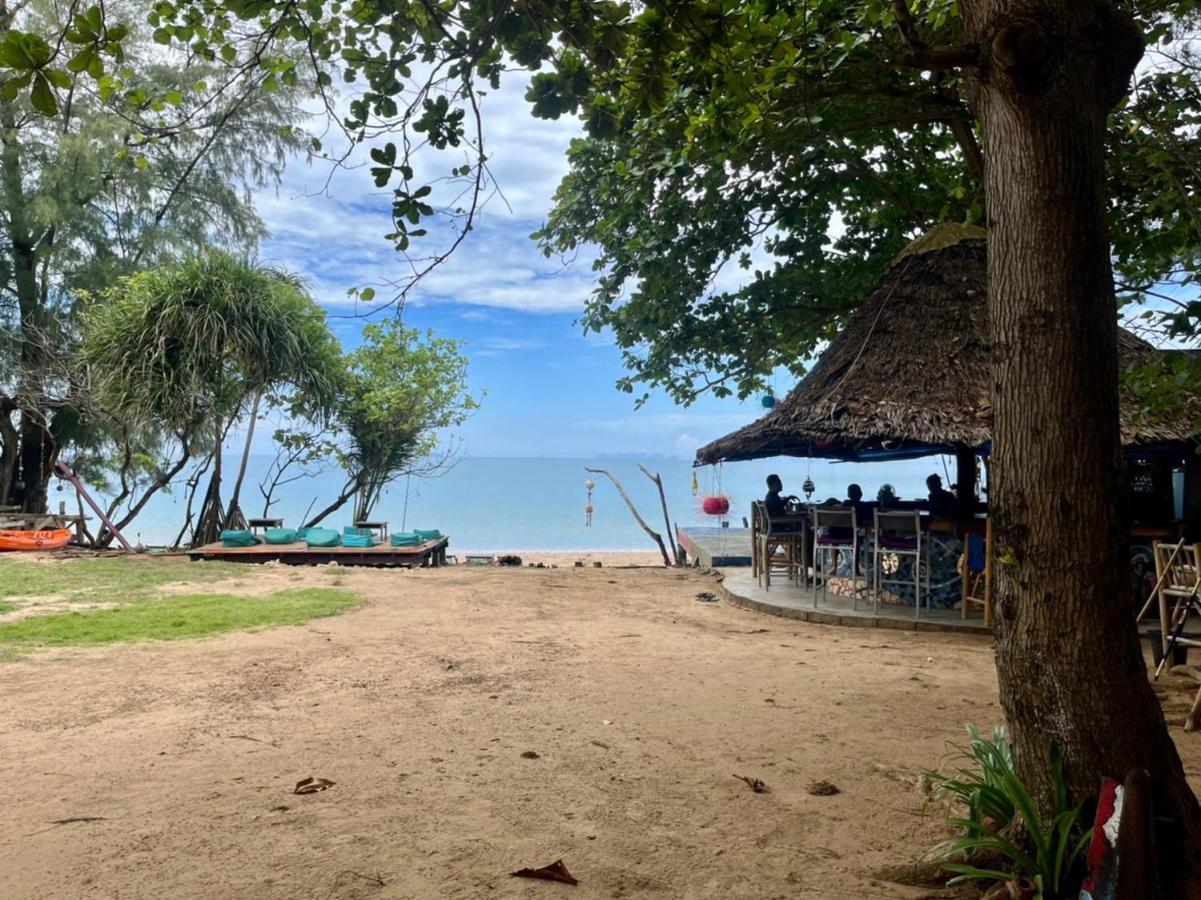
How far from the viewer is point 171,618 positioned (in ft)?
24.8

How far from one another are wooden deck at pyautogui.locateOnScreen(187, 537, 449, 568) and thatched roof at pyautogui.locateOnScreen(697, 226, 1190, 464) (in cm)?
644

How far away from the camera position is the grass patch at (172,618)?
21.6ft

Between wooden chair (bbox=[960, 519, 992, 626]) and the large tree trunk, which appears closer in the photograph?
the large tree trunk

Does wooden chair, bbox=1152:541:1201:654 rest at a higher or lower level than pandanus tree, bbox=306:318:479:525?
lower

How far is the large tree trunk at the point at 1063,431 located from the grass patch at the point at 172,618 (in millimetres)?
6595

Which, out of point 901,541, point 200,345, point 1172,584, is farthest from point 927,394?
point 200,345

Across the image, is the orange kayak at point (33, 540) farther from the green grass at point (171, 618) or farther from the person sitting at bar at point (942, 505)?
the person sitting at bar at point (942, 505)

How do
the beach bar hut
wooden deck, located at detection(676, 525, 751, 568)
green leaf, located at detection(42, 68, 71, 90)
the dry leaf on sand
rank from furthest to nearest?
wooden deck, located at detection(676, 525, 751, 568), the beach bar hut, the dry leaf on sand, green leaf, located at detection(42, 68, 71, 90)

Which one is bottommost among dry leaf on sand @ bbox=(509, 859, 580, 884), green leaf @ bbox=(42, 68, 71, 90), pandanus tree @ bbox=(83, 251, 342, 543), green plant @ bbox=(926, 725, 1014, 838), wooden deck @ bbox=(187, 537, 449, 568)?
dry leaf on sand @ bbox=(509, 859, 580, 884)

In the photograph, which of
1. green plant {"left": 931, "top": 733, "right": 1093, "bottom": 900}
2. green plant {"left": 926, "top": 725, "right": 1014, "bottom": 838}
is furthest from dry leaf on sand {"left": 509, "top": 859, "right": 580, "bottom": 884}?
green plant {"left": 926, "top": 725, "right": 1014, "bottom": 838}

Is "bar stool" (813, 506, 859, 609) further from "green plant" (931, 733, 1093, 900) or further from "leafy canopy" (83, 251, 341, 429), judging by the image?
"leafy canopy" (83, 251, 341, 429)

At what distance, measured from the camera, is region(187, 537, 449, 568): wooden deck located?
13.3m

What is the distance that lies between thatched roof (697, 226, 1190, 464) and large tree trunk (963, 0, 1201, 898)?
5697mm

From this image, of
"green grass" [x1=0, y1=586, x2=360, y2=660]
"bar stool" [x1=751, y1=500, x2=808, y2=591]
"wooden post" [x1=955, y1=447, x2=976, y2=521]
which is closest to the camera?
"green grass" [x1=0, y1=586, x2=360, y2=660]
